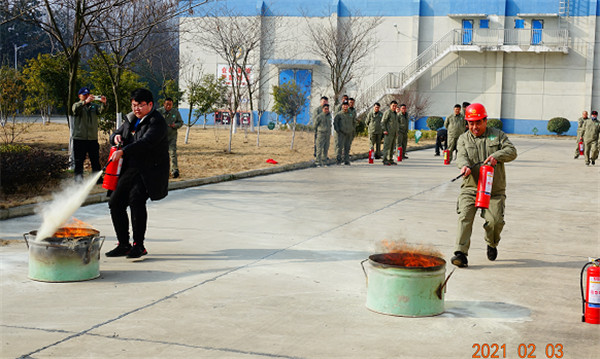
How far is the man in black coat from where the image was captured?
26.0ft

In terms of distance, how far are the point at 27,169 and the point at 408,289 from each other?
866 cm

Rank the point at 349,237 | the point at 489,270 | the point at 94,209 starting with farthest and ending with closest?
the point at 94,209, the point at 349,237, the point at 489,270

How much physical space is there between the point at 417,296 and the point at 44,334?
114 inches

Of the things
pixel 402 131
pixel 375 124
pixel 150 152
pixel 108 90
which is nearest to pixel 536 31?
pixel 402 131

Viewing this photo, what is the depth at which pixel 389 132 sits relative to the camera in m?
22.8

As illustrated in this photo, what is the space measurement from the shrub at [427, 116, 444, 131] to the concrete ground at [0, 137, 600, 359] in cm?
3657

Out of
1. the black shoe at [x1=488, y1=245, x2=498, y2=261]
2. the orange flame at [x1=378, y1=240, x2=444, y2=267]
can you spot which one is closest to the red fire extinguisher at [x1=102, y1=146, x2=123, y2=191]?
the orange flame at [x1=378, y1=240, x2=444, y2=267]

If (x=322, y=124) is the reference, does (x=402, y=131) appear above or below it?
below

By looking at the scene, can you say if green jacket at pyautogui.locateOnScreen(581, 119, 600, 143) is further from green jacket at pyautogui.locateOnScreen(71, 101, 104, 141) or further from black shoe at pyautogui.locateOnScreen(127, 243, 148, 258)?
black shoe at pyautogui.locateOnScreen(127, 243, 148, 258)

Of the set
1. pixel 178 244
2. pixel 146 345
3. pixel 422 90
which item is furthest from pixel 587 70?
pixel 146 345

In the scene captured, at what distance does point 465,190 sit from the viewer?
8.29 m

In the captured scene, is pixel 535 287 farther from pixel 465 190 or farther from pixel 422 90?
pixel 422 90

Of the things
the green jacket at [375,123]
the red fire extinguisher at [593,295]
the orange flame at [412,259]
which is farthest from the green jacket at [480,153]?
the green jacket at [375,123]

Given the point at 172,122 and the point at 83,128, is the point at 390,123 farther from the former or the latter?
the point at 83,128
